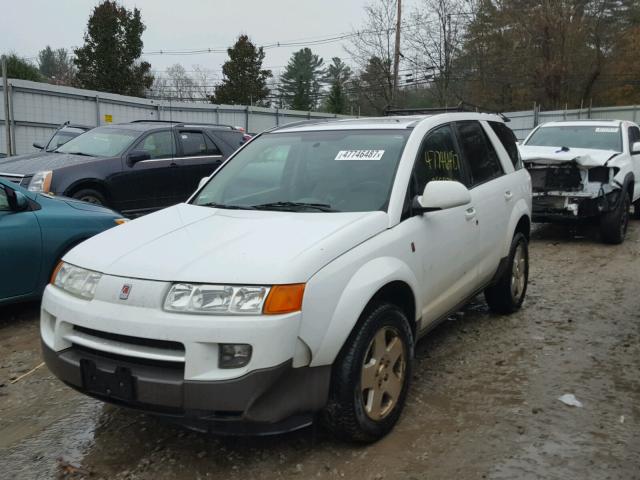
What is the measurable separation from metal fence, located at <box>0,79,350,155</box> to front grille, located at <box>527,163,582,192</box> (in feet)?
43.7

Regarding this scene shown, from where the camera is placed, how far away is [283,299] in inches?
106

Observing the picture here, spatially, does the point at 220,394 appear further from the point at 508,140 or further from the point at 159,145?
the point at 159,145

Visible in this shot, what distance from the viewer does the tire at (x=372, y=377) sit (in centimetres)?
294

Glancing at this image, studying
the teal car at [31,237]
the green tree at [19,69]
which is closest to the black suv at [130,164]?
the teal car at [31,237]

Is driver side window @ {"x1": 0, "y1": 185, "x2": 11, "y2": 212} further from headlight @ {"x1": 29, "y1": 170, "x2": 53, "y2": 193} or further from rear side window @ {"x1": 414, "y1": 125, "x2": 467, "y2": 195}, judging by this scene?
rear side window @ {"x1": 414, "y1": 125, "x2": 467, "y2": 195}

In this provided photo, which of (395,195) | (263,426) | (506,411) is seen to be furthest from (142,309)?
(506,411)

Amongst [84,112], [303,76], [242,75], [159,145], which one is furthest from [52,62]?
[159,145]

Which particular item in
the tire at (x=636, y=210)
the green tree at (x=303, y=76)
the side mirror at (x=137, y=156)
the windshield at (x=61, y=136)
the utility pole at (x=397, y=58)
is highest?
the green tree at (x=303, y=76)

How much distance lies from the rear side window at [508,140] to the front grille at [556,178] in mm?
3242

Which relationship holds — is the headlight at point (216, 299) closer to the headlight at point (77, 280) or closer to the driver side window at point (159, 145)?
the headlight at point (77, 280)

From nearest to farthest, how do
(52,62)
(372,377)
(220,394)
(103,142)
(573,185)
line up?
(220,394), (372,377), (573,185), (103,142), (52,62)

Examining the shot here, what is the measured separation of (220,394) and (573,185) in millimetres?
7356

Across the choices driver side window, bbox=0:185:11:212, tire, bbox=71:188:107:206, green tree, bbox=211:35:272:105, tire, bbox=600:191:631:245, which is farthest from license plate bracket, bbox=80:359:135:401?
green tree, bbox=211:35:272:105

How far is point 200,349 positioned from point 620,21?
4416 cm
